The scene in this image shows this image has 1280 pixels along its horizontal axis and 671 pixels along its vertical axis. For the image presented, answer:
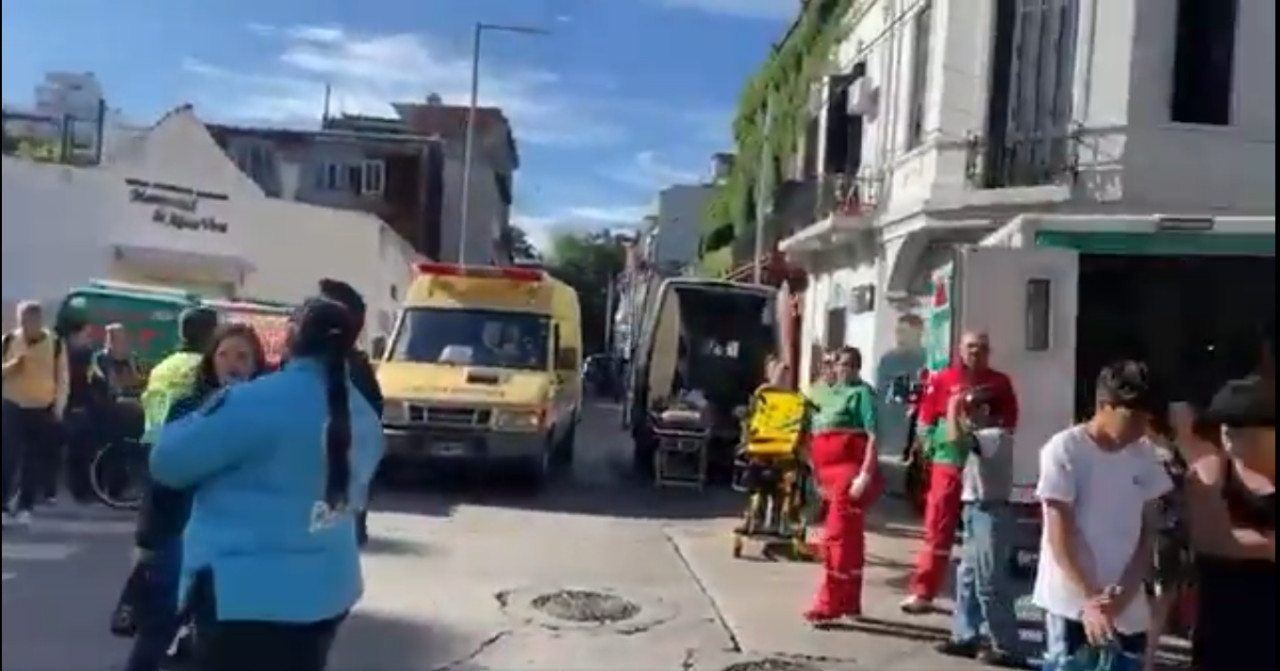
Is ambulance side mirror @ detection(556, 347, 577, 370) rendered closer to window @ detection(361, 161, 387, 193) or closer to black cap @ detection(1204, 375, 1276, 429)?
window @ detection(361, 161, 387, 193)

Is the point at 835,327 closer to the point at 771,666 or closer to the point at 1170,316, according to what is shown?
the point at 1170,316

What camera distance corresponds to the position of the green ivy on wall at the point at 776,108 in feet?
15.1

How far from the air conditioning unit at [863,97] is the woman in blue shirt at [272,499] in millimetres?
5242

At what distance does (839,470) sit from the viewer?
23.6 feet

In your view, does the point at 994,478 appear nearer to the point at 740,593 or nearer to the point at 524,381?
the point at 740,593

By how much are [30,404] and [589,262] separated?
2302 millimetres

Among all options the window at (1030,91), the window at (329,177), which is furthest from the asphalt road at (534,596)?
the window at (1030,91)

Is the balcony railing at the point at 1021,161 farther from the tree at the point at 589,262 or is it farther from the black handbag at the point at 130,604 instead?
the black handbag at the point at 130,604

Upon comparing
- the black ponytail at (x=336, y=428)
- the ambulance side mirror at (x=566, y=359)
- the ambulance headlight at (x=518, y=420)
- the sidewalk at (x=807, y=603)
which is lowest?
the sidewalk at (x=807, y=603)

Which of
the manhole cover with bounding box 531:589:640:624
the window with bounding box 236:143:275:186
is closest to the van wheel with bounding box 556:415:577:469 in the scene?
the manhole cover with bounding box 531:589:640:624

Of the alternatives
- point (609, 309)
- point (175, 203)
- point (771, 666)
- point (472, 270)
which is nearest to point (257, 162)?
point (175, 203)

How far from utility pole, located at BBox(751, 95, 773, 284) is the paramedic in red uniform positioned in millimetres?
700

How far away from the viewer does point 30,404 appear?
8.84ft

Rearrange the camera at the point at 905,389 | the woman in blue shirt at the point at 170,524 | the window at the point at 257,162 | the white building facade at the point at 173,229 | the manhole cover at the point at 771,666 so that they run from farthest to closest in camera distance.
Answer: the camera at the point at 905,389
the manhole cover at the point at 771,666
the woman in blue shirt at the point at 170,524
the window at the point at 257,162
the white building facade at the point at 173,229
